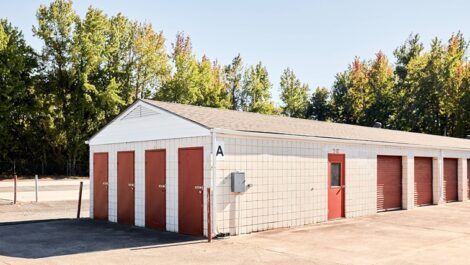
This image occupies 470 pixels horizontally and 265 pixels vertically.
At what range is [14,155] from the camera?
135 ft

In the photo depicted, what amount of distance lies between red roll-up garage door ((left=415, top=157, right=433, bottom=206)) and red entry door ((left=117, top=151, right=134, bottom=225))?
1226 centimetres

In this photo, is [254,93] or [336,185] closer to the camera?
[336,185]

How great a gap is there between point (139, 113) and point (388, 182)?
32.6ft

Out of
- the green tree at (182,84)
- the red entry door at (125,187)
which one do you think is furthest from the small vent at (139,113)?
the green tree at (182,84)

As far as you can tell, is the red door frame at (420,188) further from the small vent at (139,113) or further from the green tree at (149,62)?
the green tree at (149,62)

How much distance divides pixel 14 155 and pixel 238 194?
114 ft

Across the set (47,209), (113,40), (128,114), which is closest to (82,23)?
(113,40)

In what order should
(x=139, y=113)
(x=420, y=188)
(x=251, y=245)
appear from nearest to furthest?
(x=251, y=245)
(x=139, y=113)
(x=420, y=188)

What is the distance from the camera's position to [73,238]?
11.8 m

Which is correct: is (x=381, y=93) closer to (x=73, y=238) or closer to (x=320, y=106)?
(x=320, y=106)

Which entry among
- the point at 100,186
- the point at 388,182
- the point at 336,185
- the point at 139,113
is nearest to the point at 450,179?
the point at 388,182

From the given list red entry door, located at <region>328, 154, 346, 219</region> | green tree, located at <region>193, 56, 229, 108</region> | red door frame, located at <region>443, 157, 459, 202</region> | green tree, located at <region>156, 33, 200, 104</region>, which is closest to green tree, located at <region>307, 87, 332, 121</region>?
green tree, located at <region>193, 56, 229, 108</region>

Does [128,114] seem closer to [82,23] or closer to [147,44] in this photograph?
[82,23]

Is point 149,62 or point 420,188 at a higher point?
point 149,62
